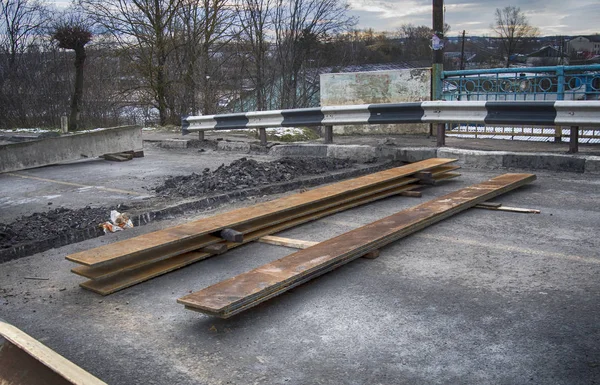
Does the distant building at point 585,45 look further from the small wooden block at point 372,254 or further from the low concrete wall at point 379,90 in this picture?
the small wooden block at point 372,254

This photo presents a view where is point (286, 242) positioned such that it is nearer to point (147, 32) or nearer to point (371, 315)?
point (371, 315)

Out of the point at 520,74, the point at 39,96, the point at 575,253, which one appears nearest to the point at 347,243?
the point at 575,253

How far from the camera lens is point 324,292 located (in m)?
4.06

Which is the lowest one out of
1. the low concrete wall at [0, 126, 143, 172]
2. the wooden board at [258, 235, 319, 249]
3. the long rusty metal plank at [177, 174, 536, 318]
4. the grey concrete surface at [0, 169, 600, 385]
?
the grey concrete surface at [0, 169, 600, 385]

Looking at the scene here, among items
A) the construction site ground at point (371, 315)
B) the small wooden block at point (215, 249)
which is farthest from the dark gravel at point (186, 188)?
the small wooden block at point (215, 249)

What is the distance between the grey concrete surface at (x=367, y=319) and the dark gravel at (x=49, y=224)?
32 centimetres

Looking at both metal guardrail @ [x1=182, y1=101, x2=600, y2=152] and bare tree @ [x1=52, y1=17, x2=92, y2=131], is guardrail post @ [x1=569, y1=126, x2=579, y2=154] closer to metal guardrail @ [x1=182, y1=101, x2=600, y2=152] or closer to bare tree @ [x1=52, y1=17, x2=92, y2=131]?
metal guardrail @ [x1=182, y1=101, x2=600, y2=152]

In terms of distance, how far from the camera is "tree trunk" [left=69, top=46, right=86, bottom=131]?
847 inches

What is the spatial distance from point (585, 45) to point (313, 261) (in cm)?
1481

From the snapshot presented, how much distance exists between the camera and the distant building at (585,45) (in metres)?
15.6

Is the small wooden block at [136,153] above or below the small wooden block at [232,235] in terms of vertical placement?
above

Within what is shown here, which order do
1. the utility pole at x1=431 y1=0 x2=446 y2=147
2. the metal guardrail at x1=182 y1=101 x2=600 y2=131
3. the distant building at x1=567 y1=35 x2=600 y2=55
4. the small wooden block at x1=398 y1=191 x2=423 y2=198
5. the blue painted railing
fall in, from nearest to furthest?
1. the small wooden block at x1=398 y1=191 x2=423 y2=198
2. the metal guardrail at x1=182 y1=101 x2=600 y2=131
3. the blue painted railing
4. the utility pole at x1=431 y1=0 x2=446 y2=147
5. the distant building at x1=567 y1=35 x2=600 y2=55

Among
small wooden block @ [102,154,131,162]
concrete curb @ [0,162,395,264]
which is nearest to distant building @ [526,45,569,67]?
concrete curb @ [0,162,395,264]

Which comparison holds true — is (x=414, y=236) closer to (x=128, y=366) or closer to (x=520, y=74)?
(x=128, y=366)
